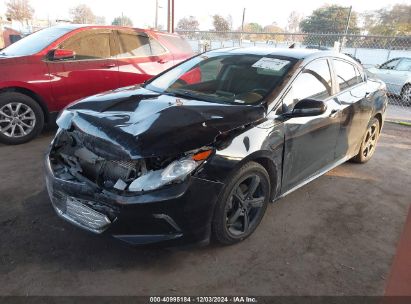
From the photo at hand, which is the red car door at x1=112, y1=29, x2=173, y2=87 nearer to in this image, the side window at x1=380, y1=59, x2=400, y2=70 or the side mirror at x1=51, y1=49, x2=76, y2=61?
the side mirror at x1=51, y1=49, x2=76, y2=61

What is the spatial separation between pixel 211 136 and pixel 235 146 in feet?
0.70

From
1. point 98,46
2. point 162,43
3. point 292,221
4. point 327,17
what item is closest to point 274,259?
point 292,221

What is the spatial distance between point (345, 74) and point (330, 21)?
75.8 feet

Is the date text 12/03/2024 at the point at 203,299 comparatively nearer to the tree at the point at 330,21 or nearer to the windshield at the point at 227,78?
the windshield at the point at 227,78

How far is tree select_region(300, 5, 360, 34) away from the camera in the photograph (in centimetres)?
2366

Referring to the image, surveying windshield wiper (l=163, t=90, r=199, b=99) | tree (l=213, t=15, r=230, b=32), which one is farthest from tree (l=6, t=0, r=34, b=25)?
windshield wiper (l=163, t=90, r=199, b=99)

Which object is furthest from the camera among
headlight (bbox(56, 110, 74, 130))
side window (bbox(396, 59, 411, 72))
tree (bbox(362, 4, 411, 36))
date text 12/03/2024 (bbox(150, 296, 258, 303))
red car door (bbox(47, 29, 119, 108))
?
tree (bbox(362, 4, 411, 36))

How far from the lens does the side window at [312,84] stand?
340 cm

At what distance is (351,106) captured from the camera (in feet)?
13.6

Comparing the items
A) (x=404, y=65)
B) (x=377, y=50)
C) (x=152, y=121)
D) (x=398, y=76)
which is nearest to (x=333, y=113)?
(x=152, y=121)

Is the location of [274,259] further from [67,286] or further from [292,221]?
[67,286]

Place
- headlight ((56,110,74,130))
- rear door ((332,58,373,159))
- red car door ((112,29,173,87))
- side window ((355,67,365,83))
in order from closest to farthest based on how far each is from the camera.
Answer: headlight ((56,110,74,130)) < rear door ((332,58,373,159)) < side window ((355,67,365,83)) < red car door ((112,29,173,87))

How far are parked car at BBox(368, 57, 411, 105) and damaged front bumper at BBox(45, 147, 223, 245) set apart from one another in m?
10.0

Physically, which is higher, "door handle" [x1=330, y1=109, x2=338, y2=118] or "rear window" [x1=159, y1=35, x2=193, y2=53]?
"rear window" [x1=159, y1=35, x2=193, y2=53]
